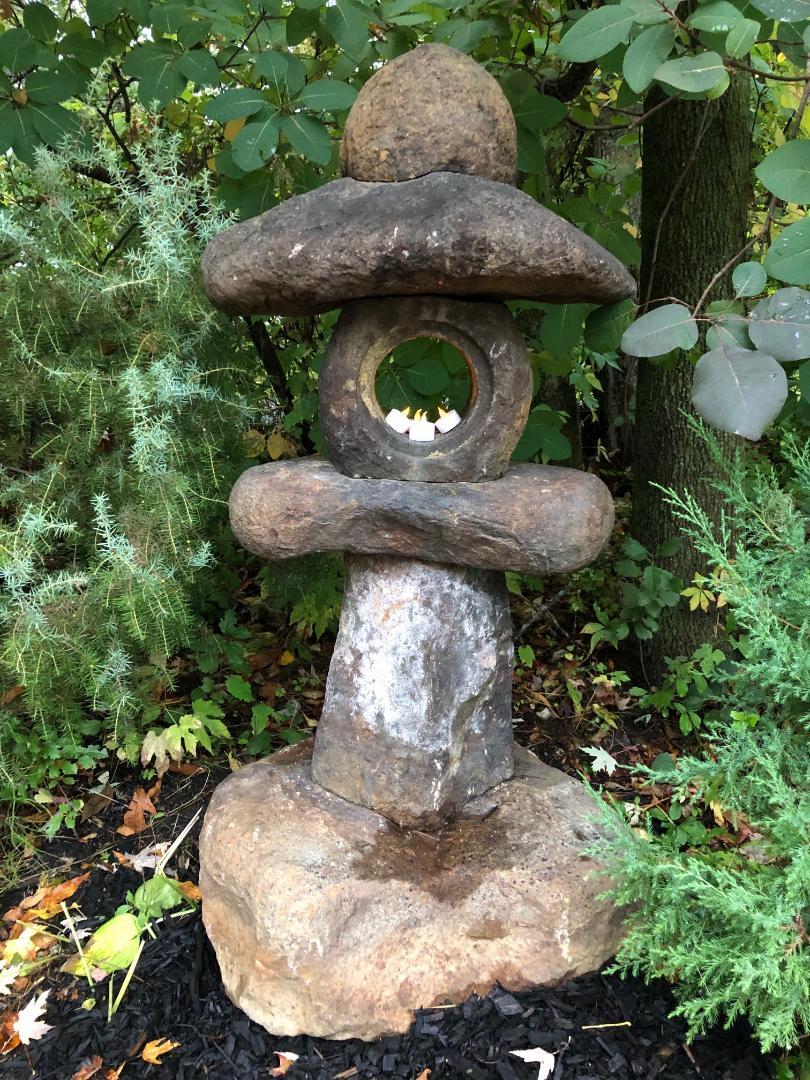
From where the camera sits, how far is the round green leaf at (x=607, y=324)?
2.24m

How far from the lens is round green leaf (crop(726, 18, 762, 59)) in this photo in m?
1.66

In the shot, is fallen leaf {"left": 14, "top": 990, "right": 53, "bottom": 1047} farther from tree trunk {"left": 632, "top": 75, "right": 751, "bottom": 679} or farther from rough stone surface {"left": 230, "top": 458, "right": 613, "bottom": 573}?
tree trunk {"left": 632, "top": 75, "right": 751, "bottom": 679}

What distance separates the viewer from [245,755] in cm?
312

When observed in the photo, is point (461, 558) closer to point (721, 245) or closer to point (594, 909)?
point (594, 909)

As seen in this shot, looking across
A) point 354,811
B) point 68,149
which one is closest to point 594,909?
point 354,811

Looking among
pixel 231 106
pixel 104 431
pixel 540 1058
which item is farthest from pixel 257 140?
pixel 540 1058

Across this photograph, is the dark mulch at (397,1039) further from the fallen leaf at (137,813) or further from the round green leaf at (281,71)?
the round green leaf at (281,71)

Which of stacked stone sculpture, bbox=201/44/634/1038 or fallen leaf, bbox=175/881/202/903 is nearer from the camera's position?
stacked stone sculpture, bbox=201/44/634/1038

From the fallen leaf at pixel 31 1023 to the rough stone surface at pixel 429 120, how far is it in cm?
233

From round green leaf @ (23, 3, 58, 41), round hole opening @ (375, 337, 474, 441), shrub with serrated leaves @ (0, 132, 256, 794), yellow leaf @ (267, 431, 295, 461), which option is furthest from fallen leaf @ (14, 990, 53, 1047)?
round green leaf @ (23, 3, 58, 41)

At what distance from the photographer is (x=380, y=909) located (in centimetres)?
205

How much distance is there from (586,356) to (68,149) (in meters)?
2.33

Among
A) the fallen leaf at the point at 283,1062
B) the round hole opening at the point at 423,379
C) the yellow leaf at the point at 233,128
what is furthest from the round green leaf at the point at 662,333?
the yellow leaf at the point at 233,128

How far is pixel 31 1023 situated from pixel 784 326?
2528mm
